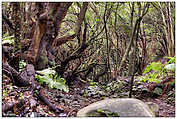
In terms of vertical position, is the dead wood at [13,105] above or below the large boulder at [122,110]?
above

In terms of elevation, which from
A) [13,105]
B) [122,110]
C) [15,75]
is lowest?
[122,110]

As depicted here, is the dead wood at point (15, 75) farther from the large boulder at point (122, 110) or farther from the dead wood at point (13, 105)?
the large boulder at point (122, 110)

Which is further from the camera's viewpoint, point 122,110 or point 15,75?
point 15,75

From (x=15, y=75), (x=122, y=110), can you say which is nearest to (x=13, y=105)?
(x=15, y=75)

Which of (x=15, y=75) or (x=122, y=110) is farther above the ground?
(x=15, y=75)

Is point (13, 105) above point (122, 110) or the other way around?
above

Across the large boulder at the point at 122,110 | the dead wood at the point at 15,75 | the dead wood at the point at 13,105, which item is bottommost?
the large boulder at the point at 122,110

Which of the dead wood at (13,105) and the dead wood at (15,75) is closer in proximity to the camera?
the dead wood at (13,105)

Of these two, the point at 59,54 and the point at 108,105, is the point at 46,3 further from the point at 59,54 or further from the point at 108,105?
the point at 59,54

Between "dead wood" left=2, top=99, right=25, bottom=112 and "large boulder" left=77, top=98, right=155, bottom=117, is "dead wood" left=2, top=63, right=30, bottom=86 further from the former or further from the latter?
"large boulder" left=77, top=98, right=155, bottom=117

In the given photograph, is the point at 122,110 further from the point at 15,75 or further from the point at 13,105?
the point at 15,75

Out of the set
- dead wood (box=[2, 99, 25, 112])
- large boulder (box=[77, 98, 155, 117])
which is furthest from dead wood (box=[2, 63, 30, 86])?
large boulder (box=[77, 98, 155, 117])

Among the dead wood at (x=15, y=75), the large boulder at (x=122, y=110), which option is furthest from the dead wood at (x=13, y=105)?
the large boulder at (x=122, y=110)

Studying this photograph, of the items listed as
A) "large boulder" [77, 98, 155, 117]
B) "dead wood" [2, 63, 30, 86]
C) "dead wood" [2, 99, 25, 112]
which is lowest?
"large boulder" [77, 98, 155, 117]
